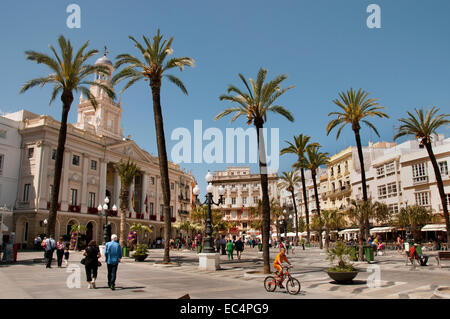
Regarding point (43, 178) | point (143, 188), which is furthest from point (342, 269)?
point (143, 188)

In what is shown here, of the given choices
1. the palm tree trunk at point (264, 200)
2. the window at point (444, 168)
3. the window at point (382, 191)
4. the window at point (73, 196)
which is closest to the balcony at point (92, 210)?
the window at point (73, 196)

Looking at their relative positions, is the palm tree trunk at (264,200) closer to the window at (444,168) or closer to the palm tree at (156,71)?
the palm tree at (156,71)

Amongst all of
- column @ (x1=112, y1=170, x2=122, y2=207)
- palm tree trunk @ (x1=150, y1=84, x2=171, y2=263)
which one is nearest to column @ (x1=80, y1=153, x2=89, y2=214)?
column @ (x1=112, y1=170, x2=122, y2=207)

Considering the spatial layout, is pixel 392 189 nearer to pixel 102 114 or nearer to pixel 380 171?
pixel 380 171

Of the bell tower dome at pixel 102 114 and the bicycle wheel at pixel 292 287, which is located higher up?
the bell tower dome at pixel 102 114

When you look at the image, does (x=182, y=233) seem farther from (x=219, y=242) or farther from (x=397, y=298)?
(x=397, y=298)

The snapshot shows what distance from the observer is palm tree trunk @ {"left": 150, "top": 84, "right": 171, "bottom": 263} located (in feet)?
73.5

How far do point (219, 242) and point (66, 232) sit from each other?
22266 millimetres

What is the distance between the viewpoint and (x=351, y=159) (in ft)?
201

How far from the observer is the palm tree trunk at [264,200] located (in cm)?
1672

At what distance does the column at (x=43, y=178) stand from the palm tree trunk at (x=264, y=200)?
31.4 m

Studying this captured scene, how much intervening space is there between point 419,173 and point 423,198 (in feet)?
10.1

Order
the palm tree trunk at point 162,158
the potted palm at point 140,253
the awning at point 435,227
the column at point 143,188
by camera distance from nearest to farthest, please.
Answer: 1. the palm tree trunk at point 162,158
2. the potted palm at point 140,253
3. the awning at point 435,227
4. the column at point 143,188
